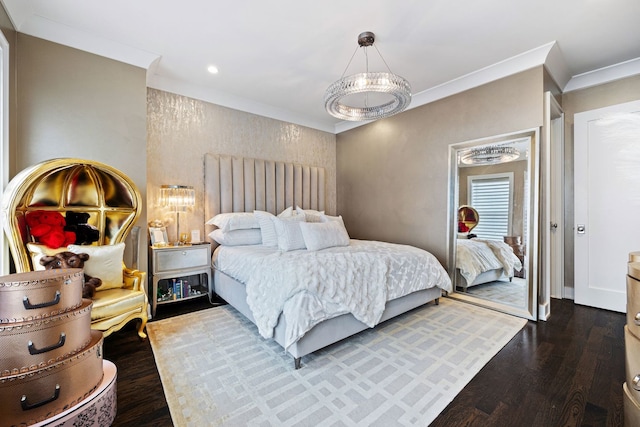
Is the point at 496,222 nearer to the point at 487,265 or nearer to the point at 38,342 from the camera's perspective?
the point at 487,265

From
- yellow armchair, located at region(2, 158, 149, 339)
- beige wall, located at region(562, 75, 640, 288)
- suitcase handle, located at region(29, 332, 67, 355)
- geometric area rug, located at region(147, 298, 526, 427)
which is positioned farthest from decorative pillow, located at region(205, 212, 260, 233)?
beige wall, located at region(562, 75, 640, 288)

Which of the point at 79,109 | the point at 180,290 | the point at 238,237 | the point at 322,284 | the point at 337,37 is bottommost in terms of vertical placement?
the point at 180,290

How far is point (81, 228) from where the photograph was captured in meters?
2.48

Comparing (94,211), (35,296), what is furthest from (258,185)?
(35,296)

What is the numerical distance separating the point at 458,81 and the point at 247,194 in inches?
129

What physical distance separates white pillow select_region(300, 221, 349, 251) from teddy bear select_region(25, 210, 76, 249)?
7.08ft

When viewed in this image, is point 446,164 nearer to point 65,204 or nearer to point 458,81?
point 458,81

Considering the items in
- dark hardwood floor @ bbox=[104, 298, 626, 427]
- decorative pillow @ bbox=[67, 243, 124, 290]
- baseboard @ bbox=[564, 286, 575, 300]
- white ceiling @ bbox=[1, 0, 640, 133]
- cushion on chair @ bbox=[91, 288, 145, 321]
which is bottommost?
dark hardwood floor @ bbox=[104, 298, 626, 427]

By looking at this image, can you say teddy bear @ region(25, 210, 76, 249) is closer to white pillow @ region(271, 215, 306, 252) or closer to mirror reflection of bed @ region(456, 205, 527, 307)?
white pillow @ region(271, 215, 306, 252)

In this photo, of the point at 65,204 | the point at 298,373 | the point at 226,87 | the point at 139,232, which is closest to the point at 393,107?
the point at 226,87

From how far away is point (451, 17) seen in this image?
2.32 meters

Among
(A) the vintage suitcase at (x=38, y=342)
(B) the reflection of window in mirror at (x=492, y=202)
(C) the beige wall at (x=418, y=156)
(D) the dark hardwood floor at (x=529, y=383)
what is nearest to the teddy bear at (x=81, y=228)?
(D) the dark hardwood floor at (x=529, y=383)

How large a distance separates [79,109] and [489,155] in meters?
4.49

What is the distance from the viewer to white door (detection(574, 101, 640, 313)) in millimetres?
2965
